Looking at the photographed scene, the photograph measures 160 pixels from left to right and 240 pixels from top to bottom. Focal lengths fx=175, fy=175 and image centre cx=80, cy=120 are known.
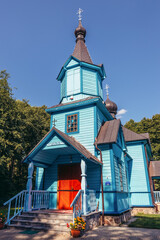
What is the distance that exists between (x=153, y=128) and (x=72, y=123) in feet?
79.2

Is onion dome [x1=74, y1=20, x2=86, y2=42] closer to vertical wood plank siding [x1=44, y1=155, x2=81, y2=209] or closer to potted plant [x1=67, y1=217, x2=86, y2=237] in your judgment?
vertical wood plank siding [x1=44, y1=155, x2=81, y2=209]

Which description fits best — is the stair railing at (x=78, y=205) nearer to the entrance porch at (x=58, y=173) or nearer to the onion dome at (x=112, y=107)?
the entrance porch at (x=58, y=173)

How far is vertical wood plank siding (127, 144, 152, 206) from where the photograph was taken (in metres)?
14.9

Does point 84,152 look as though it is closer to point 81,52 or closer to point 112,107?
point 81,52

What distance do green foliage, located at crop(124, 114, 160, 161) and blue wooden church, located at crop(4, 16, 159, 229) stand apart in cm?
1682

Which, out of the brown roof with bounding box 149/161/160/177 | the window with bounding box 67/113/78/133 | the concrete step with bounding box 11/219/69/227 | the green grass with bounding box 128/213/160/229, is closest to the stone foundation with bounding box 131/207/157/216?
the brown roof with bounding box 149/161/160/177

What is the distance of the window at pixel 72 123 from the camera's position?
12052mm

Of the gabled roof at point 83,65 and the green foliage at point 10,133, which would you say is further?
the green foliage at point 10,133

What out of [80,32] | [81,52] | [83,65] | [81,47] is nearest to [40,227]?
[83,65]

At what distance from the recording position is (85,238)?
20.2 ft

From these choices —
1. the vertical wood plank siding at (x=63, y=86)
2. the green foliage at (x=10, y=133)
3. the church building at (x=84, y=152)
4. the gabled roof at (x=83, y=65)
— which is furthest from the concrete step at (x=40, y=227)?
the gabled roof at (x=83, y=65)

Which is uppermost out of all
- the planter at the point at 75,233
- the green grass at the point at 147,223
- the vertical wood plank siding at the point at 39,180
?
the vertical wood plank siding at the point at 39,180

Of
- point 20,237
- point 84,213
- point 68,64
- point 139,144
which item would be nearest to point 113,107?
point 139,144

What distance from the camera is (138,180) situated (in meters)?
15.5
